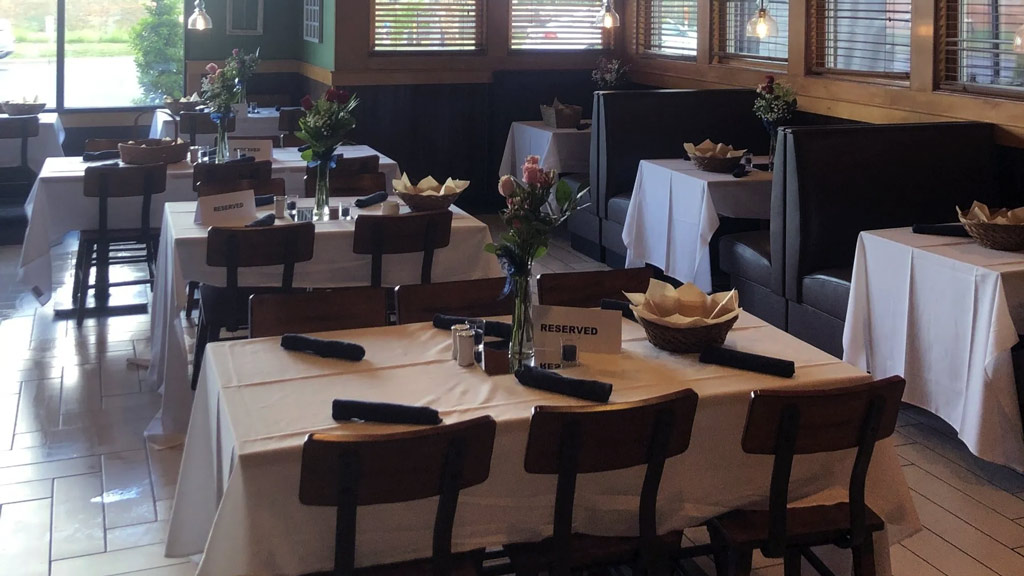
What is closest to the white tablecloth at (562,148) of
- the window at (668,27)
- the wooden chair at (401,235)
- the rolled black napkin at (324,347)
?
the window at (668,27)

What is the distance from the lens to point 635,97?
705 centimetres

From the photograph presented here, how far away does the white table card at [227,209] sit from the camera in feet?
15.0

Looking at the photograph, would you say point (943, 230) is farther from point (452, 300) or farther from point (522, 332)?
point (522, 332)

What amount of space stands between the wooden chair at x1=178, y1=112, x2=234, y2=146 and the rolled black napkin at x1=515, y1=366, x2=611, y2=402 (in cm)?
559

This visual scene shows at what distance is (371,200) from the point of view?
16.7 feet

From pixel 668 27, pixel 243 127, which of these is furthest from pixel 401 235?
pixel 668 27

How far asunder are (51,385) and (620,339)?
Answer: 10.2ft

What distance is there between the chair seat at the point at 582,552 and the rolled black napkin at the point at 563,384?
325 mm

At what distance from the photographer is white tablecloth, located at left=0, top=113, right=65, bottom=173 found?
26.6 feet

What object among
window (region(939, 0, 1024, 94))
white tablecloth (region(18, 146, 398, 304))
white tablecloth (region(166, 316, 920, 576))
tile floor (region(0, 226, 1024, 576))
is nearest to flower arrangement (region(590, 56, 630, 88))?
window (region(939, 0, 1024, 94))

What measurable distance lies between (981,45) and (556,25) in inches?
173

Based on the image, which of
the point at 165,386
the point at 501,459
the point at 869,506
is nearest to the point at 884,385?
the point at 869,506

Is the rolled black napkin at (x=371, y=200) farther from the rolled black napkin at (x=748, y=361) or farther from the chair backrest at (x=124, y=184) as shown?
the rolled black napkin at (x=748, y=361)

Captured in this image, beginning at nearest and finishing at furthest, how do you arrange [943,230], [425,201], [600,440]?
[600,440], [943,230], [425,201]
